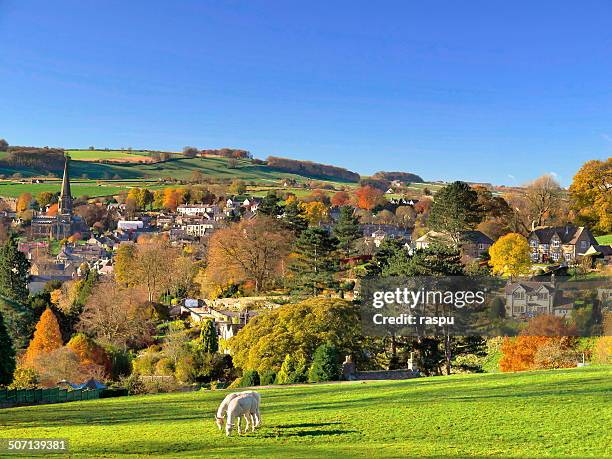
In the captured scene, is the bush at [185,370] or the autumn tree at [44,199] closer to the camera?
Answer: the bush at [185,370]

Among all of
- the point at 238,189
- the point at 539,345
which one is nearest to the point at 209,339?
the point at 539,345

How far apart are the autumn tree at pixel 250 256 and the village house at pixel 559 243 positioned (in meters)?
20.7

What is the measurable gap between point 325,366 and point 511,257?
74.8ft

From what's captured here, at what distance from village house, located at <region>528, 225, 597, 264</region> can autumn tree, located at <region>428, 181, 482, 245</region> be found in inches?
225

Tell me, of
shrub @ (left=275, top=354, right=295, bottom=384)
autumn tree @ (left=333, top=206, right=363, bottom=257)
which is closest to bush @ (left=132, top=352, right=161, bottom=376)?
shrub @ (left=275, top=354, right=295, bottom=384)

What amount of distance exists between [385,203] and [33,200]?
7325 cm

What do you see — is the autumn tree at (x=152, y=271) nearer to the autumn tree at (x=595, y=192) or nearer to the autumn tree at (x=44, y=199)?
the autumn tree at (x=595, y=192)

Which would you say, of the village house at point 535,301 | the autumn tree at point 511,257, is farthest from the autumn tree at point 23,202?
the village house at point 535,301

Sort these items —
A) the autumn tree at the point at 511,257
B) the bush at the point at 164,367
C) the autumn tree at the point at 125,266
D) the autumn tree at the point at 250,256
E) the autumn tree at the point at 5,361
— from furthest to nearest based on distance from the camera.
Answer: the autumn tree at the point at 125,266 < the autumn tree at the point at 250,256 < the autumn tree at the point at 511,257 < the bush at the point at 164,367 < the autumn tree at the point at 5,361

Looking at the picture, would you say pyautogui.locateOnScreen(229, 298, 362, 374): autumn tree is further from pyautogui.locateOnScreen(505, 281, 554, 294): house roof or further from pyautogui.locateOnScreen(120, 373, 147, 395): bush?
pyautogui.locateOnScreen(505, 281, 554, 294): house roof

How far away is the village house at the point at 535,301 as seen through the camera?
122ft

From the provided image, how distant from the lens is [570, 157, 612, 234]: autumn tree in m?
59.3

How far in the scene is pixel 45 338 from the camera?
4406 cm

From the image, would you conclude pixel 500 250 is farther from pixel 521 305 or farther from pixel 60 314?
pixel 60 314
